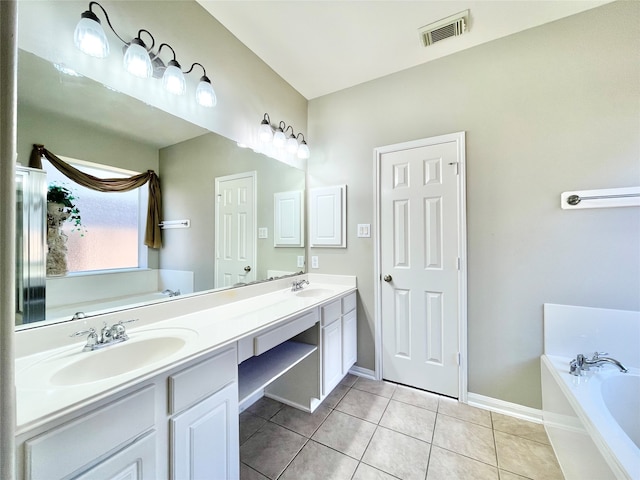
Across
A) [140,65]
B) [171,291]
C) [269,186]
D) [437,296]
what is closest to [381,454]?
[437,296]

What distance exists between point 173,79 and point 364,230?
167 centimetres

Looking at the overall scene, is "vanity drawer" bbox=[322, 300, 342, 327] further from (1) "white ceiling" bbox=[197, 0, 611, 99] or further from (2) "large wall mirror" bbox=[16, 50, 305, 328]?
(1) "white ceiling" bbox=[197, 0, 611, 99]

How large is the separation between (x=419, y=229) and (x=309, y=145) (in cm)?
134

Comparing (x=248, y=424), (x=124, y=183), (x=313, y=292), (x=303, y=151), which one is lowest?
(x=248, y=424)

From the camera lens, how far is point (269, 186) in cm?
217

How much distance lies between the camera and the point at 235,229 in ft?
6.12

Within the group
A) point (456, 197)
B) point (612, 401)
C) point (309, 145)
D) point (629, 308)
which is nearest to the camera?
point (612, 401)

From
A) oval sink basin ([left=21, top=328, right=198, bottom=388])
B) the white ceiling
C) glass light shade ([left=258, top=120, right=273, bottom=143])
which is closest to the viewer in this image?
oval sink basin ([left=21, top=328, right=198, bottom=388])

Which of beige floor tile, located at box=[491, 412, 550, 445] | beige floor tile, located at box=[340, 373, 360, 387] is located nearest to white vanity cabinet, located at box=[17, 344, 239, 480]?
beige floor tile, located at box=[340, 373, 360, 387]

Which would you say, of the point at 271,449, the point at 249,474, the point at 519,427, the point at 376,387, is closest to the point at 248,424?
the point at 271,449

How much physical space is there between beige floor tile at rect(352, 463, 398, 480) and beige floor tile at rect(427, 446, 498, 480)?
222mm

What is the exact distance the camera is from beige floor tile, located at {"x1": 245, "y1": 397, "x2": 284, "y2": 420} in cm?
182

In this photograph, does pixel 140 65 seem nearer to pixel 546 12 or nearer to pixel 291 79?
pixel 291 79

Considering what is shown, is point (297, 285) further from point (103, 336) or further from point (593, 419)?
point (593, 419)
